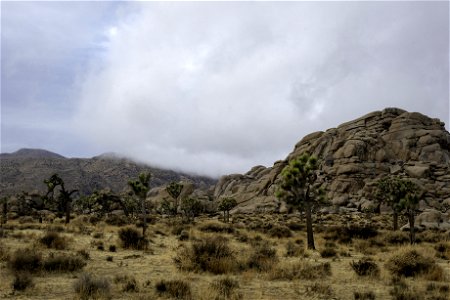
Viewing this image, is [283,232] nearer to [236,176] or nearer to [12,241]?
[12,241]

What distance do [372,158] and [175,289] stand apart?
99849 millimetres

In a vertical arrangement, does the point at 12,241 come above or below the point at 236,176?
below

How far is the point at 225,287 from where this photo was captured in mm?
11188

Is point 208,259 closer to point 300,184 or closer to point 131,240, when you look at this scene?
point 131,240

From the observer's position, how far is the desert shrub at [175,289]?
10.8m

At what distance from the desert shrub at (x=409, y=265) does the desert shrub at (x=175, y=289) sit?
802cm

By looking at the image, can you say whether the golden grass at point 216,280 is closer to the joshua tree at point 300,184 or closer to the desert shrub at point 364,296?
the desert shrub at point 364,296

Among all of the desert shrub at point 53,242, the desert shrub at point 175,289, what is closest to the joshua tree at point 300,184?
the desert shrub at point 53,242

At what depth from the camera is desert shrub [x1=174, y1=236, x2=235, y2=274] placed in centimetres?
1467

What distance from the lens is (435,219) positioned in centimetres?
5441

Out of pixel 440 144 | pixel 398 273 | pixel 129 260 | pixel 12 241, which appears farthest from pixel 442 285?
pixel 440 144

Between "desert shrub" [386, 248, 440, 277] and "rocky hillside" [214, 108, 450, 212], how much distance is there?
72.5 meters

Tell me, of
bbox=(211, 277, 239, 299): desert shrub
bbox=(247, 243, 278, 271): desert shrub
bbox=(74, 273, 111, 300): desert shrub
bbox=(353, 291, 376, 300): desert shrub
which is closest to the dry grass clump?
bbox=(353, 291, 376, 300): desert shrub

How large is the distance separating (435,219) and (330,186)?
43926 millimetres
